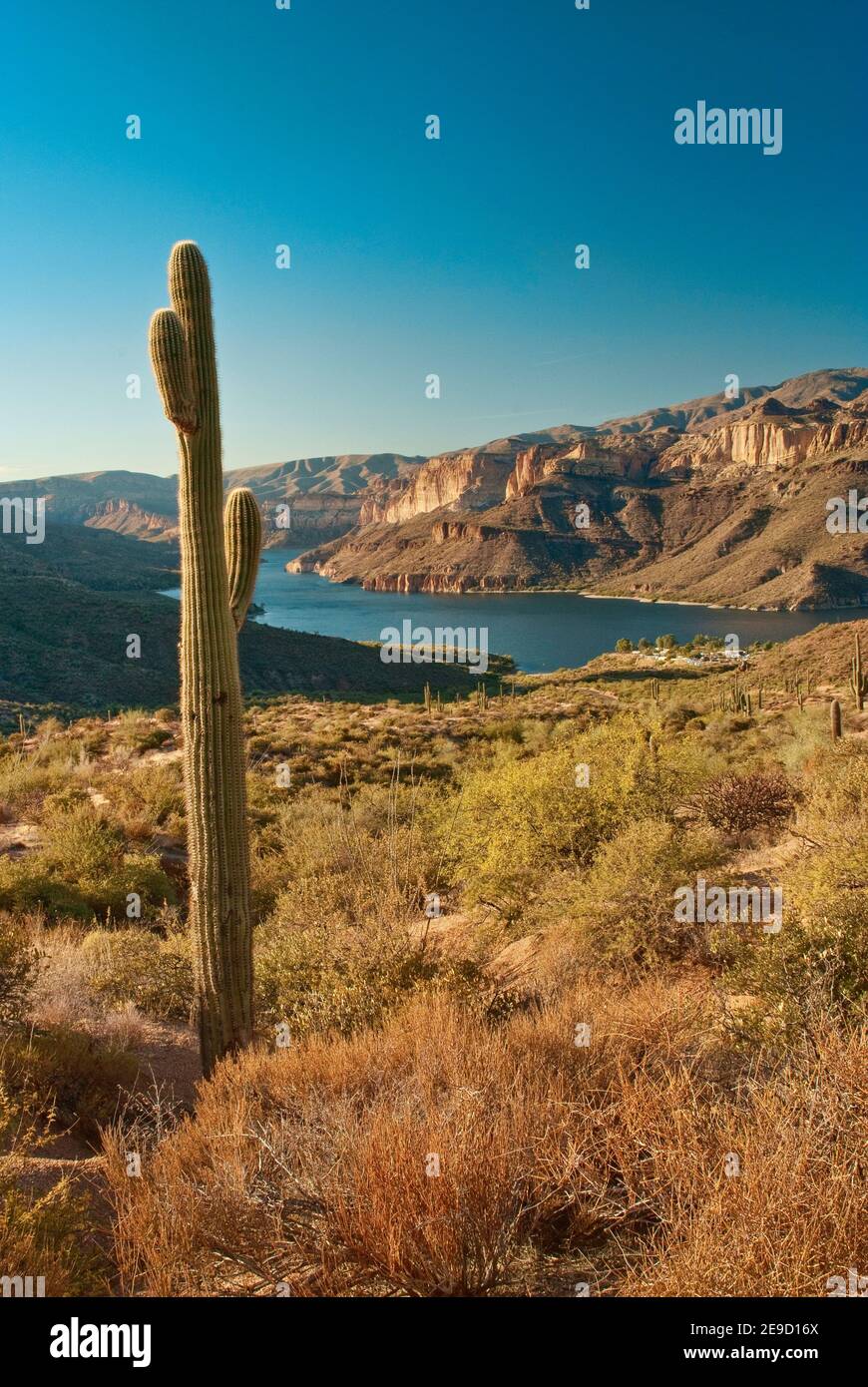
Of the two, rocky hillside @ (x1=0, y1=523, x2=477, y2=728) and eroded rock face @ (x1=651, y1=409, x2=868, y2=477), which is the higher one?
eroded rock face @ (x1=651, y1=409, x2=868, y2=477)

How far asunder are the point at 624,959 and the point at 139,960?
12.9 ft

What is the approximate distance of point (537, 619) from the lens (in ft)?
315

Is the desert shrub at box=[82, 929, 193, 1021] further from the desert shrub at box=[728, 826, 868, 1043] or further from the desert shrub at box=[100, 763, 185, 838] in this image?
the desert shrub at box=[100, 763, 185, 838]

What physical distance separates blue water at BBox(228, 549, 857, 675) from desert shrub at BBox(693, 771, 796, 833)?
2104 inches

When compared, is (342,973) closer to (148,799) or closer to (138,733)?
(148,799)

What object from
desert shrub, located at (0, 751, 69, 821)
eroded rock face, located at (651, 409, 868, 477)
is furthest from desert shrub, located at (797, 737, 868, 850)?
eroded rock face, located at (651, 409, 868, 477)

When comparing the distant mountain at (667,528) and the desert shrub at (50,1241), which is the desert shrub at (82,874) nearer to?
the desert shrub at (50,1241)

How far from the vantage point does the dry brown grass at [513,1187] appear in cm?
246

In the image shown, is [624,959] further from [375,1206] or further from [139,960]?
[139,960]

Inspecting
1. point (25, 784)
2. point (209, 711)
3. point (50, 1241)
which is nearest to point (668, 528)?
point (25, 784)

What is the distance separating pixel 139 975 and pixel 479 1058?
4.03 m

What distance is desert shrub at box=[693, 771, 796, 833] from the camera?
891 centimetres

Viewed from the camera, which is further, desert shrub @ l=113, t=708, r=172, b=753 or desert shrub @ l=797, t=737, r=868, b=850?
desert shrub @ l=113, t=708, r=172, b=753
